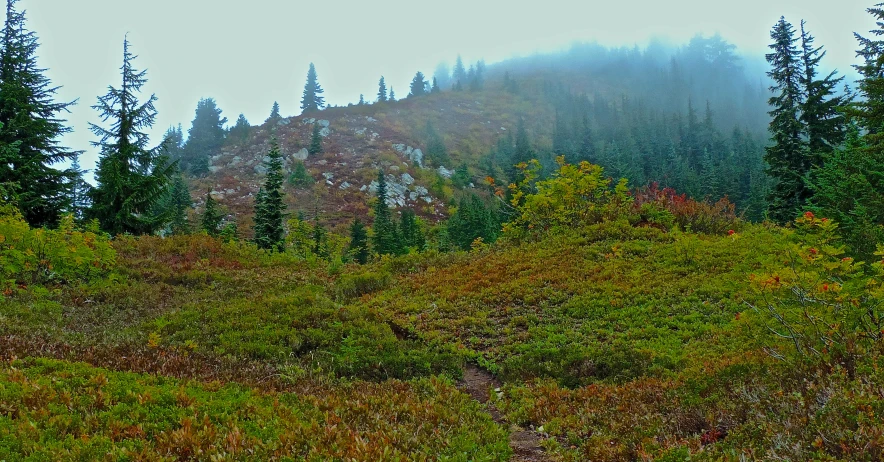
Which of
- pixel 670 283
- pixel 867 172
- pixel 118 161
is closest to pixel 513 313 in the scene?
pixel 670 283

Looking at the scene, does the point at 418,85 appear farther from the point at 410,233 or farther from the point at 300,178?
the point at 410,233

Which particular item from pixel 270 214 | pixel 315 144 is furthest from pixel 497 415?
pixel 315 144

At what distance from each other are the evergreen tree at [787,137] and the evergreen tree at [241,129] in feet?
238

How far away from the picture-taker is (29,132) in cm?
2052

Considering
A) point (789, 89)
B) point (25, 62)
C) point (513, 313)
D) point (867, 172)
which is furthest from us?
point (789, 89)

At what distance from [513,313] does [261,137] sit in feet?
238

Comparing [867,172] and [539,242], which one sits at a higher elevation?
[867,172]

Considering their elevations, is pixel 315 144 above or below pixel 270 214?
above

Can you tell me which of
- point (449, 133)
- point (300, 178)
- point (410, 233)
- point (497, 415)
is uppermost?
point (449, 133)

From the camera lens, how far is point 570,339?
10.2 meters

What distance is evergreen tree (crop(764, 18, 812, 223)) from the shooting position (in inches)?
973

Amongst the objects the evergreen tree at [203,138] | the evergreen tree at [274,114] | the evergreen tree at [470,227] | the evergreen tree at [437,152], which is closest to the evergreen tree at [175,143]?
the evergreen tree at [203,138]

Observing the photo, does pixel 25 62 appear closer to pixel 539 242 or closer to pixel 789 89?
pixel 539 242

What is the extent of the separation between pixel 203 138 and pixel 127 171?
59434mm
